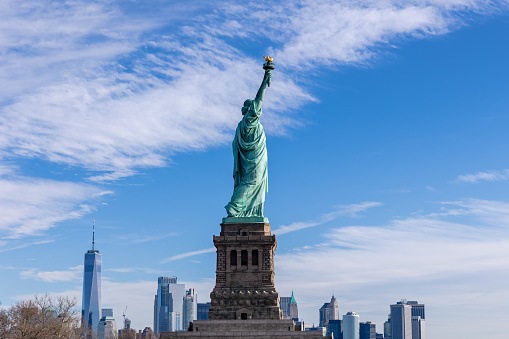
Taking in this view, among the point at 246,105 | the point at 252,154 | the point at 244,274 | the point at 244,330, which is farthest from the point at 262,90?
the point at 244,330

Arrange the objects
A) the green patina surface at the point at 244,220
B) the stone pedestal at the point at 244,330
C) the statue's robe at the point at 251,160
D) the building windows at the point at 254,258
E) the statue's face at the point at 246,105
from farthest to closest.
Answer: the statue's face at the point at 246,105
the statue's robe at the point at 251,160
the green patina surface at the point at 244,220
the building windows at the point at 254,258
the stone pedestal at the point at 244,330

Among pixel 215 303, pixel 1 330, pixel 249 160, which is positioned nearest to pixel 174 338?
pixel 215 303

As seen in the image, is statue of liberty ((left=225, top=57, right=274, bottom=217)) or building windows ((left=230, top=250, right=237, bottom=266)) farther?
statue of liberty ((left=225, top=57, right=274, bottom=217))

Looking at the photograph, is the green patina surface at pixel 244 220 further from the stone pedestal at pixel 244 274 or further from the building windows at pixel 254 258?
the building windows at pixel 254 258

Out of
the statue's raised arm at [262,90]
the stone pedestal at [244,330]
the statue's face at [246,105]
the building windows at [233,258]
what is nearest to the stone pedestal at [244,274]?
the building windows at [233,258]

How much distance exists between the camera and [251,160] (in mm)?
85188

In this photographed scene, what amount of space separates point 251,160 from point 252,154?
60 centimetres

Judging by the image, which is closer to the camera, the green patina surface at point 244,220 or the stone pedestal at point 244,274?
the stone pedestal at point 244,274

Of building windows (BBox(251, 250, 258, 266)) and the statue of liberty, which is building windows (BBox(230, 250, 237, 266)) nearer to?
building windows (BBox(251, 250, 258, 266))

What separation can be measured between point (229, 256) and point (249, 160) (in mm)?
9290

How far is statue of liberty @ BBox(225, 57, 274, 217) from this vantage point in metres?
84.6

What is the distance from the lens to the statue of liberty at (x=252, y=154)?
84.6 meters

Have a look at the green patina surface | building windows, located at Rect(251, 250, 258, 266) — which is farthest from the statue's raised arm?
building windows, located at Rect(251, 250, 258, 266)

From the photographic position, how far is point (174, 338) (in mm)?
73938
